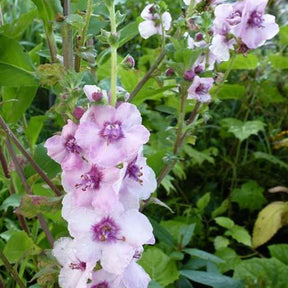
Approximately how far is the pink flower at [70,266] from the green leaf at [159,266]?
423 mm

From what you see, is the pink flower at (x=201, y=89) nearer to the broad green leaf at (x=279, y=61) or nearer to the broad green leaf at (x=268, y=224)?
the broad green leaf at (x=268, y=224)

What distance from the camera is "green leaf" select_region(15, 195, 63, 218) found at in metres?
0.58

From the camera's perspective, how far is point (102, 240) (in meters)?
0.49

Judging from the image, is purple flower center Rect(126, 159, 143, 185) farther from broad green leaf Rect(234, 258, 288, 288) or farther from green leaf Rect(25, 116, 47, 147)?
broad green leaf Rect(234, 258, 288, 288)

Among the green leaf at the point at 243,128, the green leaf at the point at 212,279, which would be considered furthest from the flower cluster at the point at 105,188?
the green leaf at the point at 243,128

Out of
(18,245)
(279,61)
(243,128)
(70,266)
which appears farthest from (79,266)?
(279,61)

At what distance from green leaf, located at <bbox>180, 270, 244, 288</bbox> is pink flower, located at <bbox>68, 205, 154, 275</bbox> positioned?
0.48 metres

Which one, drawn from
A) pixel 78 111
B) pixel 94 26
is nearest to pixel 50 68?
pixel 78 111

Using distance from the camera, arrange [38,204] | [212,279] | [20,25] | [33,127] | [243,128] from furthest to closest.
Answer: [243,128] < [212,279] < [33,127] < [20,25] < [38,204]

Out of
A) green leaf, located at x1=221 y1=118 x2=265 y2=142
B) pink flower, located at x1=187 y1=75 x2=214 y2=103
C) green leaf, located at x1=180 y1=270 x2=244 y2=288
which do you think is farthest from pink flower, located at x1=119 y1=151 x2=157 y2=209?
green leaf, located at x1=221 y1=118 x2=265 y2=142

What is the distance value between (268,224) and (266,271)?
0.19 m

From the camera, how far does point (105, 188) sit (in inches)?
18.5

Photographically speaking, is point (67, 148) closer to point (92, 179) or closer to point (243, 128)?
point (92, 179)

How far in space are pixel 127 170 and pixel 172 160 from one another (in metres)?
0.24
